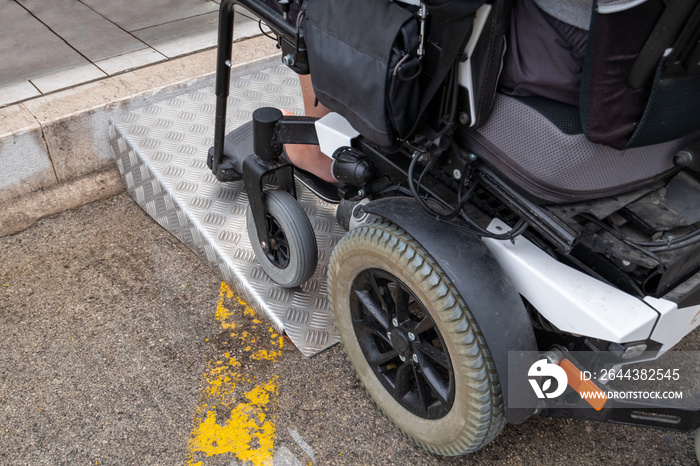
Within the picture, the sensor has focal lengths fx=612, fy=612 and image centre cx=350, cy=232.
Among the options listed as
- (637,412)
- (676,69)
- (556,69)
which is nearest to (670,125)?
(676,69)

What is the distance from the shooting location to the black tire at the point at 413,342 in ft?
5.08

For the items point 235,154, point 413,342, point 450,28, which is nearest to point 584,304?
point 413,342

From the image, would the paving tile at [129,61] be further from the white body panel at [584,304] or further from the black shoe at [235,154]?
the white body panel at [584,304]

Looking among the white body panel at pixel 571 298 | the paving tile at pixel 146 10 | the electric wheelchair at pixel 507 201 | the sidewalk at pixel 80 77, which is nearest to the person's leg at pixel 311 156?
the electric wheelchair at pixel 507 201

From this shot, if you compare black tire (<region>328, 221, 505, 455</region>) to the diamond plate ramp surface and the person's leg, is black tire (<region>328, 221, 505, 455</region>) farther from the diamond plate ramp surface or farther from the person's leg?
the person's leg

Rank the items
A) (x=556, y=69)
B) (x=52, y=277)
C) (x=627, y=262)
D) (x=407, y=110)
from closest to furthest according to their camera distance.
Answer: (x=556, y=69)
(x=627, y=262)
(x=407, y=110)
(x=52, y=277)

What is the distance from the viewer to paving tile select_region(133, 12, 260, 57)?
3.57 m

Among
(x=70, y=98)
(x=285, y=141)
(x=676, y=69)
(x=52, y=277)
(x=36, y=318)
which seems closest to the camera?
(x=676, y=69)

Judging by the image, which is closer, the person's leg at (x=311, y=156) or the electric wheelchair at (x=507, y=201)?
the electric wheelchair at (x=507, y=201)

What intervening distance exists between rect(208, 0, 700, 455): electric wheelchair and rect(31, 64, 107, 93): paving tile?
5.74ft

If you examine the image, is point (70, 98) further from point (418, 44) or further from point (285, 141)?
point (418, 44)

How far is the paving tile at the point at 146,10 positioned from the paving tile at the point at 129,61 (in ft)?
1.41

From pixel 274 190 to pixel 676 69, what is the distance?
1386mm

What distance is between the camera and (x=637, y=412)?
1.54 m
